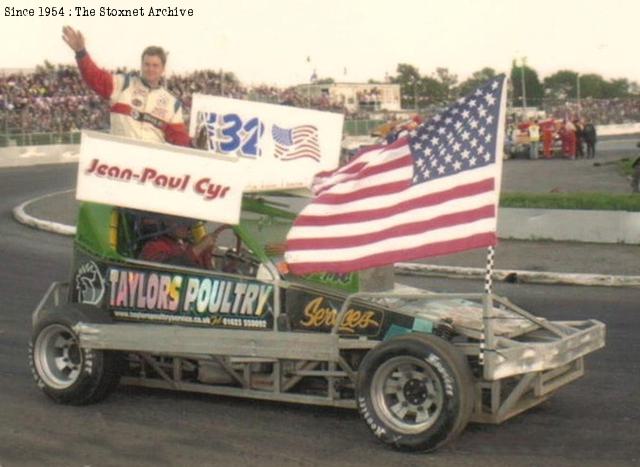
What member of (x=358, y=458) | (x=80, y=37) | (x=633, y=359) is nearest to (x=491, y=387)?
(x=358, y=458)

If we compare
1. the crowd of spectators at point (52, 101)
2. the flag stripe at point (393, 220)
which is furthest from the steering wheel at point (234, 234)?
the crowd of spectators at point (52, 101)

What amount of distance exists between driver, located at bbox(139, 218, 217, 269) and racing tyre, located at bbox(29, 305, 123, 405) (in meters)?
0.53

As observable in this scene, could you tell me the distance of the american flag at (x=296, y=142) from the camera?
7312 mm

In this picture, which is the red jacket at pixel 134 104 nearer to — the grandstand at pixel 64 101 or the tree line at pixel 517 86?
the tree line at pixel 517 86

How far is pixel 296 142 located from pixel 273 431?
206 centimetres

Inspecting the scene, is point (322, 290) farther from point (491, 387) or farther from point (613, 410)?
point (613, 410)

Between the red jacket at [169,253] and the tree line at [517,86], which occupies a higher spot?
the tree line at [517,86]

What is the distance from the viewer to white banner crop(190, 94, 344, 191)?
285 inches

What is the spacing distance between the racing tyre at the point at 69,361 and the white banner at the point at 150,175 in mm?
971

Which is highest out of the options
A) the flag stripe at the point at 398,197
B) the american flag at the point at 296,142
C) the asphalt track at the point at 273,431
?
the american flag at the point at 296,142

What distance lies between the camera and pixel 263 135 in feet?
23.9

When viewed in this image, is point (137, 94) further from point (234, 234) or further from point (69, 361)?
point (69, 361)

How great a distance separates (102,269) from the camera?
23.9 ft

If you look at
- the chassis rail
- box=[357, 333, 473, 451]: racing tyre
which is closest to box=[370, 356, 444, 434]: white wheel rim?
box=[357, 333, 473, 451]: racing tyre
